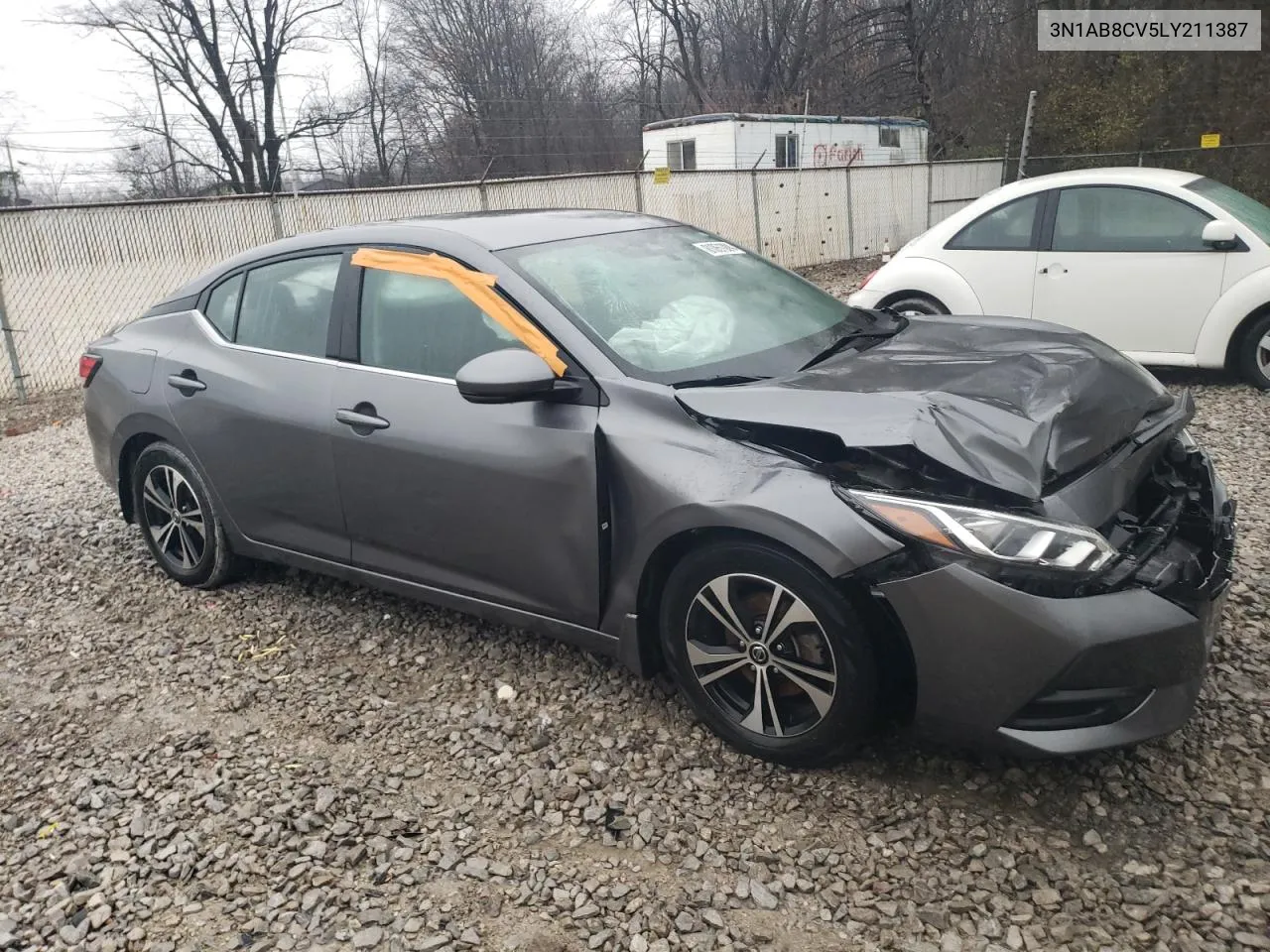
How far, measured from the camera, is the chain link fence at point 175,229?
33.4ft

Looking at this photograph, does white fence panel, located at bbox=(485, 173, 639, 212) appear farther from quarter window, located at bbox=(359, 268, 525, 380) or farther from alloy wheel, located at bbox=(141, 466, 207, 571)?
quarter window, located at bbox=(359, 268, 525, 380)

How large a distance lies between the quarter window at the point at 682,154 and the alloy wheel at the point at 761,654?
22166 millimetres

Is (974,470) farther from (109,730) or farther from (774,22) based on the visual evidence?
(774,22)

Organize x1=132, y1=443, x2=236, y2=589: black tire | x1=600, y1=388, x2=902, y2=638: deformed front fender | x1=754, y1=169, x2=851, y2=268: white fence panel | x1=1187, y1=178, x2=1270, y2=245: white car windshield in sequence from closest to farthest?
x1=600, y1=388, x2=902, y2=638: deformed front fender, x1=132, y1=443, x2=236, y2=589: black tire, x1=1187, y1=178, x2=1270, y2=245: white car windshield, x1=754, y1=169, x2=851, y2=268: white fence panel

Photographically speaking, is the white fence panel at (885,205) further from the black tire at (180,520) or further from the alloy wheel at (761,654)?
the alloy wheel at (761,654)

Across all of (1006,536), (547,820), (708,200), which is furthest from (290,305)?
(708,200)

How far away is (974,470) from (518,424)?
143 cm

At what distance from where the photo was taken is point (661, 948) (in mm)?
2346

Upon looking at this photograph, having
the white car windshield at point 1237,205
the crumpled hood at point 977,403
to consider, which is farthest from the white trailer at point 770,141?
the crumpled hood at point 977,403

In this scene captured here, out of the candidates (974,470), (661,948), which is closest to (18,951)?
(661,948)

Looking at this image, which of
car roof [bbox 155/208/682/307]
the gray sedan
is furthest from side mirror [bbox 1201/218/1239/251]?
car roof [bbox 155/208/682/307]

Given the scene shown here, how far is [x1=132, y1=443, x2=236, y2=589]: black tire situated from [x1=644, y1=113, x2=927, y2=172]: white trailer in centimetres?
1907

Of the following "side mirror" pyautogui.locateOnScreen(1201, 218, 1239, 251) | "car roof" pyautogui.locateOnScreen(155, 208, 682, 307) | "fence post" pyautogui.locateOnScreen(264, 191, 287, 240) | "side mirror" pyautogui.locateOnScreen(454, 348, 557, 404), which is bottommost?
"side mirror" pyautogui.locateOnScreen(454, 348, 557, 404)

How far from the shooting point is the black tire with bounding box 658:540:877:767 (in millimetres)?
2660
